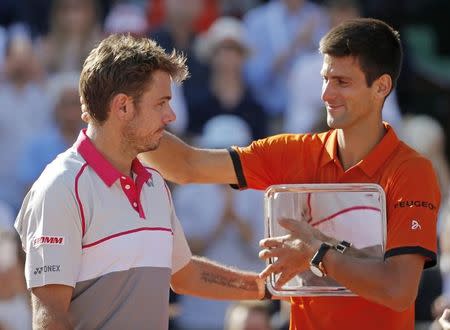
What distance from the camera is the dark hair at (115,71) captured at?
4.04 meters

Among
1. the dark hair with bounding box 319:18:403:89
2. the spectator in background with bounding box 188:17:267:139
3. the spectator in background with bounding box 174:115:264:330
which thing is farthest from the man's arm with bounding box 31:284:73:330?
the spectator in background with bounding box 188:17:267:139

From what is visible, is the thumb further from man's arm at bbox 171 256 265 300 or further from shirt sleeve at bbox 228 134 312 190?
man's arm at bbox 171 256 265 300

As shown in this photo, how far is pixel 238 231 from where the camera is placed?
27.4 ft

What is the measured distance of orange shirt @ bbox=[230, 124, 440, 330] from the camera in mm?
4332

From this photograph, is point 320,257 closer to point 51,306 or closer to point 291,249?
point 291,249

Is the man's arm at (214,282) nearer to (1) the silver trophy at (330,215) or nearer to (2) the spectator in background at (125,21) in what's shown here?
(1) the silver trophy at (330,215)

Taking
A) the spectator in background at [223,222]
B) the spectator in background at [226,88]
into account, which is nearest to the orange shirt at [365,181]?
the spectator in background at [223,222]

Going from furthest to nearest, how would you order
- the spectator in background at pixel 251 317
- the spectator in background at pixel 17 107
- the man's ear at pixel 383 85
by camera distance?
the spectator in background at pixel 17 107
the spectator in background at pixel 251 317
the man's ear at pixel 383 85

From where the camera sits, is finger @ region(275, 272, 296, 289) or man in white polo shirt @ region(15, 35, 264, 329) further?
finger @ region(275, 272, 296, 289)

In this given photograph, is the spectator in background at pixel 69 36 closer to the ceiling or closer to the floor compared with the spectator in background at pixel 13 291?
closer to the ceiling

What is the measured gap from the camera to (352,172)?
4508 mm

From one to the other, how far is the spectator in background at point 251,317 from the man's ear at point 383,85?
2798 millimetres

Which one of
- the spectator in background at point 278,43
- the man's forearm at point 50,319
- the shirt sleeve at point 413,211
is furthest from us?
the spectator in background at point 278,43

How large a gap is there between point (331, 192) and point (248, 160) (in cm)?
46
